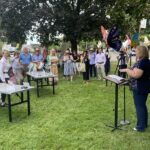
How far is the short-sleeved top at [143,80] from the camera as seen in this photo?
6.59 metres

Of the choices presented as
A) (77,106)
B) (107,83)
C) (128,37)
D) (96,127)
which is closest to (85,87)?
(107,83)

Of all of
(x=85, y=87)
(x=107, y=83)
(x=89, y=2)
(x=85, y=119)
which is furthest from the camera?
(x=89, y=2)

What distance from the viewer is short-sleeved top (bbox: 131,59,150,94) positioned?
6.59m

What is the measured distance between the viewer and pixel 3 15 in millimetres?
22375

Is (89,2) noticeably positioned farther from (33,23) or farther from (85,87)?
(85,87)

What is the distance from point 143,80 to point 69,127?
2.09 m

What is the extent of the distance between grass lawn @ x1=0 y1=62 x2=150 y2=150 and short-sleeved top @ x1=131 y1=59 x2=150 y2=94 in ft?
3.19

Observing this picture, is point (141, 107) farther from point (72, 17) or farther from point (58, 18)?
point (58, 18)

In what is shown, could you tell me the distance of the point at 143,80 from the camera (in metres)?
6.67

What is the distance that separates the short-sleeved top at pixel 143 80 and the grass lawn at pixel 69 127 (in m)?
0.97

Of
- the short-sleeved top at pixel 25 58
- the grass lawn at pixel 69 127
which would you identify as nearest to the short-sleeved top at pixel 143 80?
the grass lawn at pixel 69 127

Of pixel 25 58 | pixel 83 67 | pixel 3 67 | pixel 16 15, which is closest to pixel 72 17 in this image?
pixel 16 15

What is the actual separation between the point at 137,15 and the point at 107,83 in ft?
21.2

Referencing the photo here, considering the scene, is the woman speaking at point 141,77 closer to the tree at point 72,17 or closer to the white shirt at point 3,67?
the white shirt at point 3,67
